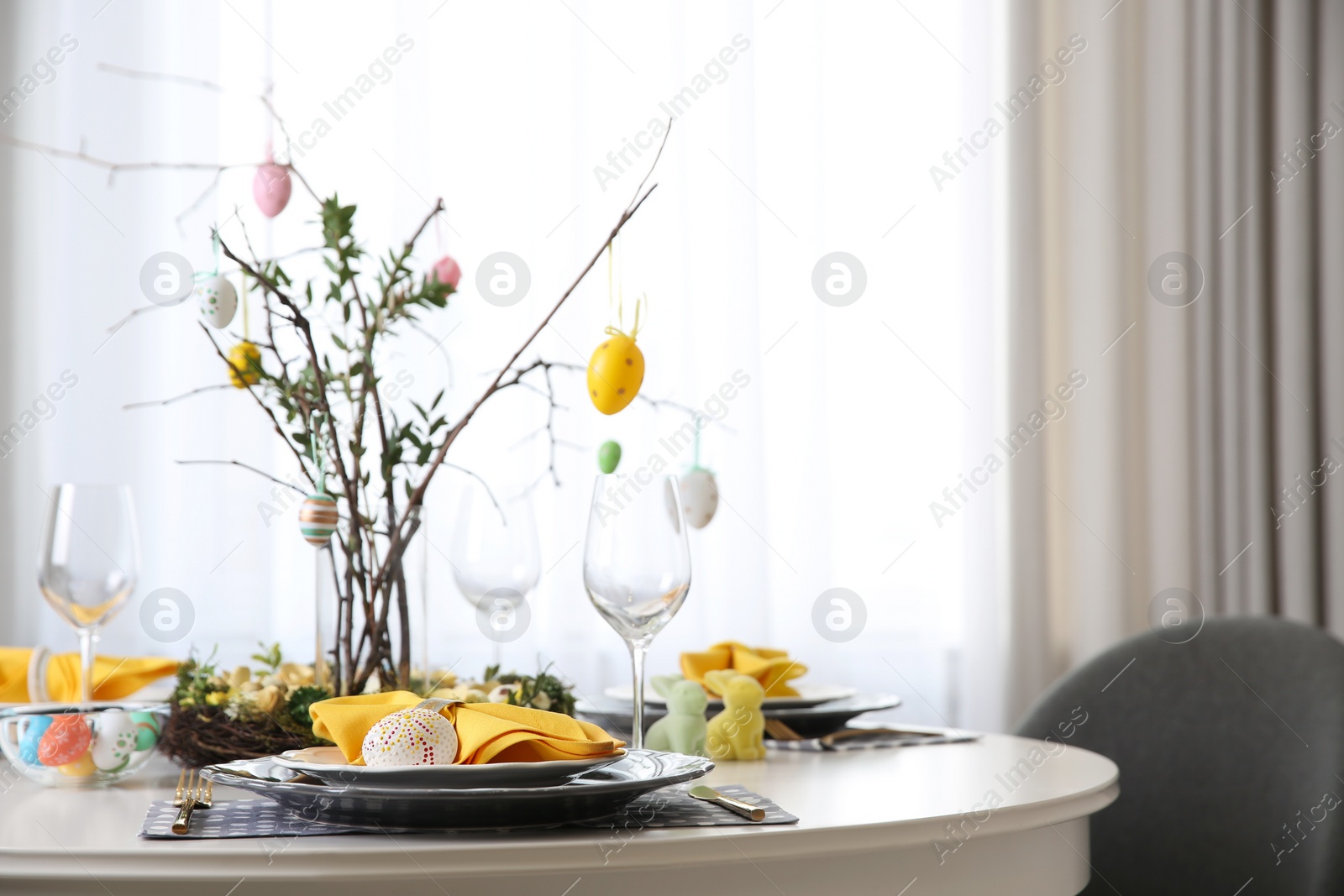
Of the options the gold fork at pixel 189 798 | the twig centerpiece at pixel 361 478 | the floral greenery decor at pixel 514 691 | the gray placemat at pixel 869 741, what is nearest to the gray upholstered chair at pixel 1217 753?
the gray placemat at pixel 869 741

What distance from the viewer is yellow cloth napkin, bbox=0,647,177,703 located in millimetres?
1042

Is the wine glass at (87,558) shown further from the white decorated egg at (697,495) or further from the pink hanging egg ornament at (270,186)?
the white decorated egg at (697,495)

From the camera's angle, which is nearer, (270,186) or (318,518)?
(318,518)

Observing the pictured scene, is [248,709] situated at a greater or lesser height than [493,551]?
lesser

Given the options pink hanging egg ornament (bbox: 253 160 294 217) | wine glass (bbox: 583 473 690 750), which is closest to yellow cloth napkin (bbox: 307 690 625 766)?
wine glass (bbox: 583 473 690 750)

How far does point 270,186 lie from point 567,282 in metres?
1.21

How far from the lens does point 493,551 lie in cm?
94

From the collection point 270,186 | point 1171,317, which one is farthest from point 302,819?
point 1171,317

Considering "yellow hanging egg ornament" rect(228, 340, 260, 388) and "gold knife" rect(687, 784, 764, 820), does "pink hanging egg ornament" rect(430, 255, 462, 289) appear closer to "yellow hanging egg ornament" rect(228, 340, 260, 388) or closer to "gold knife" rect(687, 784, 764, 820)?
"yellow hanging egg ornament" rect(228, 340, 260, 388)

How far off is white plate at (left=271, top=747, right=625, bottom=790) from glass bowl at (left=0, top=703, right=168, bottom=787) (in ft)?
0.89

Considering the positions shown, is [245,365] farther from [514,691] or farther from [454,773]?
[454,773]

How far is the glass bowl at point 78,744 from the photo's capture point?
0.78 meters

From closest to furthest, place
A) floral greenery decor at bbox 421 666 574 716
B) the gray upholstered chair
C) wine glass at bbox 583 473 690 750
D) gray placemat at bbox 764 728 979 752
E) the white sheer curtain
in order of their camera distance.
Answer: wine glass at bbox 583 473 690 750
floral greenery decor at bbox 421 666 574 716
gray placemat at bbox 764 728 979 752
the gray upholstered chair
the white sheer curtain

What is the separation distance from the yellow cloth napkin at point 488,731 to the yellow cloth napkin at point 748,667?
1.42ft
